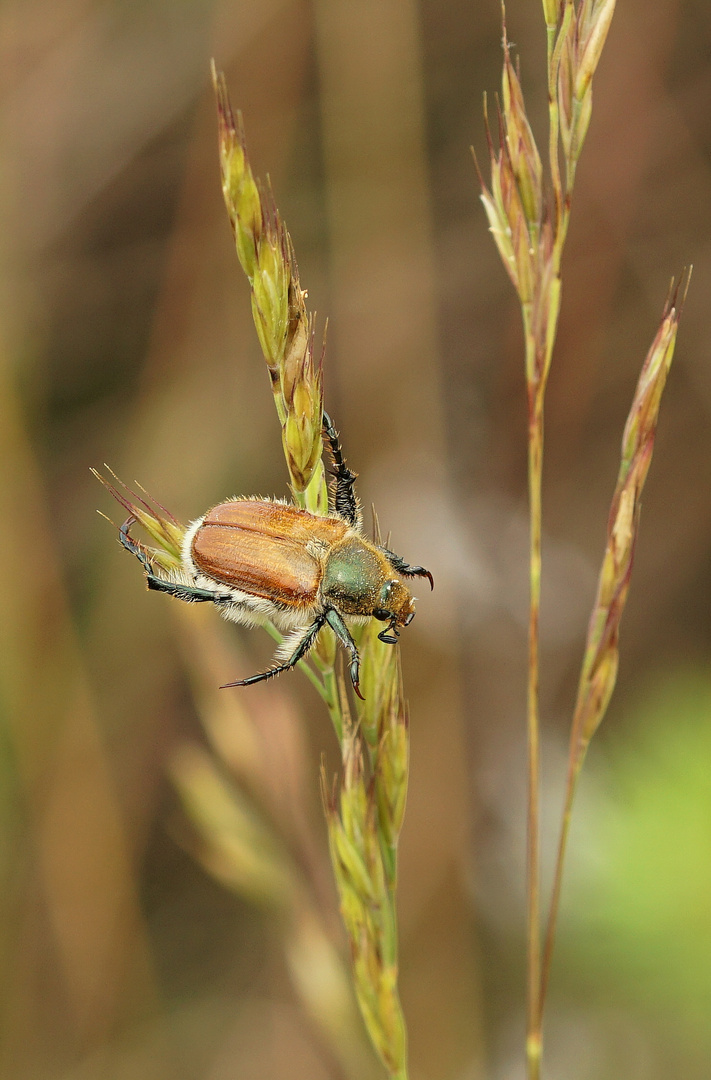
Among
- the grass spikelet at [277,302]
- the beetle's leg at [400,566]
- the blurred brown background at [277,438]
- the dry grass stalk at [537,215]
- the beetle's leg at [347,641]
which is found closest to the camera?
the dry grass stalk at [537,215]

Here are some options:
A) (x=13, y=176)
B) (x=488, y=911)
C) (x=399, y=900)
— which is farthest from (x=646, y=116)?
(x=399, y=900)

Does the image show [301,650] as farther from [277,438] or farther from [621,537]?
[277,438]

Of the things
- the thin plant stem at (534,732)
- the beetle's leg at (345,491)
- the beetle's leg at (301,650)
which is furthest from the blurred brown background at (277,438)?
the thin plant stem at (534,732)

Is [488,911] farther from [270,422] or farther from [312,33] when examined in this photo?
[312,33]

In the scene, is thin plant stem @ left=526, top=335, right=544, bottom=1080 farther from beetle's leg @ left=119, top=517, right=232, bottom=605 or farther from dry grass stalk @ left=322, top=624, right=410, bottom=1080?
beetle's leg @ left=119, top=517, right=232, bottom=605

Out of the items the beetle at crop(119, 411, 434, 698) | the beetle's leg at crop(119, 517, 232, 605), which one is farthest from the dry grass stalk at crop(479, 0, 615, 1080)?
the beetle's leg at crop(119, 517, 232, 605)

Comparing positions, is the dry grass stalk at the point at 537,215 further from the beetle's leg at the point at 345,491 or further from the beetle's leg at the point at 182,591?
the beetle's leg at the point at 182,591
